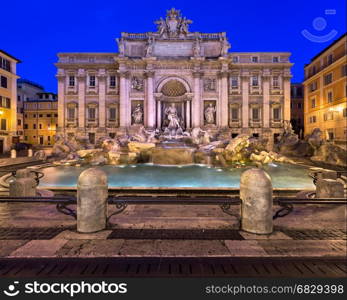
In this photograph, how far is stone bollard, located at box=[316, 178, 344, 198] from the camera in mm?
6004

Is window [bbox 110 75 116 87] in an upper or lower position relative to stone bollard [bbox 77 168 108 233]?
upper

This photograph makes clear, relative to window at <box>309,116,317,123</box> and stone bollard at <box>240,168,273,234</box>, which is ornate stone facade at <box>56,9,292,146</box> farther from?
stone bollard at <box>240,168,273,234</box>

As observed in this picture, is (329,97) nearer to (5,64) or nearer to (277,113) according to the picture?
(277,113)

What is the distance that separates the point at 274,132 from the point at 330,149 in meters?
14.5

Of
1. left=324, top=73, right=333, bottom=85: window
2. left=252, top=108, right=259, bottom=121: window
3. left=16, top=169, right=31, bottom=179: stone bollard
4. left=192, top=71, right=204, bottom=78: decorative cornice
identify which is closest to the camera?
left=16, top=169, right=31, bottom=179: stone bollard

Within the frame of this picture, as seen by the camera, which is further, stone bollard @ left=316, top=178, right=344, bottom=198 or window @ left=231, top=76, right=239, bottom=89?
window @ left=231, top=76, right=239, bottom=89

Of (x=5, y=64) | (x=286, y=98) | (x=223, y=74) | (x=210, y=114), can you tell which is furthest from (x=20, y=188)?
(x=286, y=98)

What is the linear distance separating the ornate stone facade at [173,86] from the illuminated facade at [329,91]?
6602 millimetres

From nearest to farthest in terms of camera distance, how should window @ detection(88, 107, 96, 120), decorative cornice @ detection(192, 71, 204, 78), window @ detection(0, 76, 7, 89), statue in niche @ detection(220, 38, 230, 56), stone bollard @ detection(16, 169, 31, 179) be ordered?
stone bollard @ detection(16, 169, 31, 179), decorative cornice @ detection(192, 71, 204, 78), statue in niche @ detection(220, 38, 230, 56), window @ detection(0, 76, 7, 89), window @ detection(88, 107, 96, 120)

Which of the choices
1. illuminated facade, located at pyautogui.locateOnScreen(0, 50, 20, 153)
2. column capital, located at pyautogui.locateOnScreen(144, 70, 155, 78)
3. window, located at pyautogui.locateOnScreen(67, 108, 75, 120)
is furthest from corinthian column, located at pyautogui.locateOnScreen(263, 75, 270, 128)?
illuminated facade, located at pyautogui.locateOnScreen(0, 50, 20, 153)

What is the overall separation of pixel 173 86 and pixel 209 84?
18.0 ft

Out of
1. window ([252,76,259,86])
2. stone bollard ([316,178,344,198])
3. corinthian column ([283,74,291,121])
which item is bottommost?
stone bollard ([316,178,344,198])

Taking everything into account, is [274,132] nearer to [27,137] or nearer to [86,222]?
[86,222]

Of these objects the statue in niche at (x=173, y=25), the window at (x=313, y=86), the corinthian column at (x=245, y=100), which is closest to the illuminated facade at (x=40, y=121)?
the statue in niche at (x=173, y=25)
